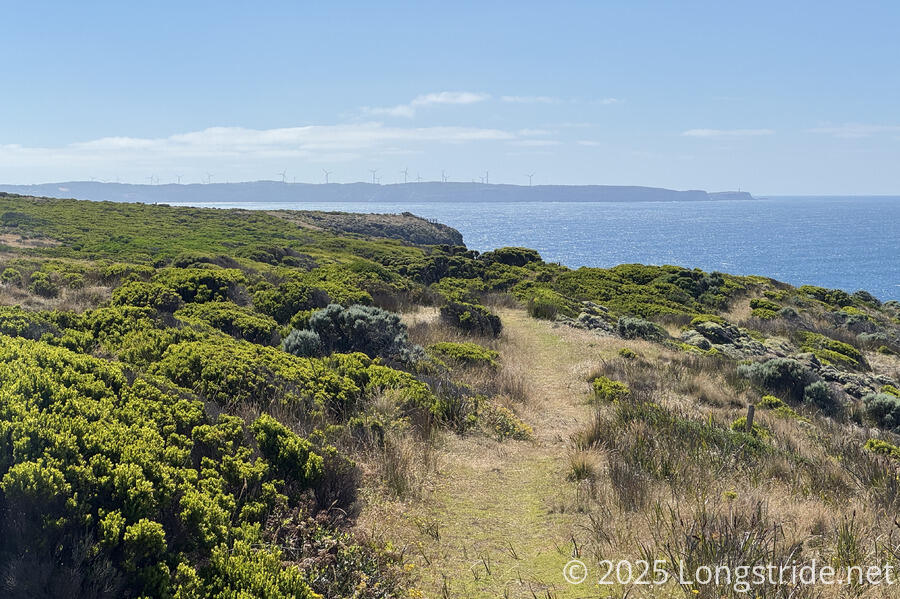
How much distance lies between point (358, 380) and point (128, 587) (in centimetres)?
487

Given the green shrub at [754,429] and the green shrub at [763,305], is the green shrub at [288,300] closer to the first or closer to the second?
the green shrub at [754,429]

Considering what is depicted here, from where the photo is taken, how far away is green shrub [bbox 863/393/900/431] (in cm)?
1150

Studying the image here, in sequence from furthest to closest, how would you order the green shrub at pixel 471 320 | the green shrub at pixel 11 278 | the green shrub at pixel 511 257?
the green shrub at pixel 511 257 < the green shrub at pixel 471 320 < the green shrub at pixel 11 278

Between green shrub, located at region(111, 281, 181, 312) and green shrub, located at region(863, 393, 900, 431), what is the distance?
14.7m

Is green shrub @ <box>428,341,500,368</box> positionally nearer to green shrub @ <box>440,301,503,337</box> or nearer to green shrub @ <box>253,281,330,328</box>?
green shrub @ <box>440,301,503,337</box>

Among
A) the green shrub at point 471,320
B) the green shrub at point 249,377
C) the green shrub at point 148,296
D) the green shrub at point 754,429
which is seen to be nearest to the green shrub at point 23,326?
the green shrub at point 249,377

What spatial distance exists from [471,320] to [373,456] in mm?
9118

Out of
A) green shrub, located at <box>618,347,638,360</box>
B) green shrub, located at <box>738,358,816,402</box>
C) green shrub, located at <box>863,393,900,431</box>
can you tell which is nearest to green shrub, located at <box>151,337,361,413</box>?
green shrub, located at <box>618,347,638,360</box>

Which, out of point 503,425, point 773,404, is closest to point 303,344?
point 503,425

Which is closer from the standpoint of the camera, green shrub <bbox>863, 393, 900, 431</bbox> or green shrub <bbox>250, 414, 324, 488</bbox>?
green shrub <bbox>250, 414, 324, 488</bbox>

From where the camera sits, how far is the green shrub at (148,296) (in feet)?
34.4

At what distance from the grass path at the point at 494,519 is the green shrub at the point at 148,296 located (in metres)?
6.94

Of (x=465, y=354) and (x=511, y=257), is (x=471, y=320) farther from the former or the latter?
(x=511, y=257)

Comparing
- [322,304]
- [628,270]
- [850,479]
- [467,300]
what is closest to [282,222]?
[628,270]
